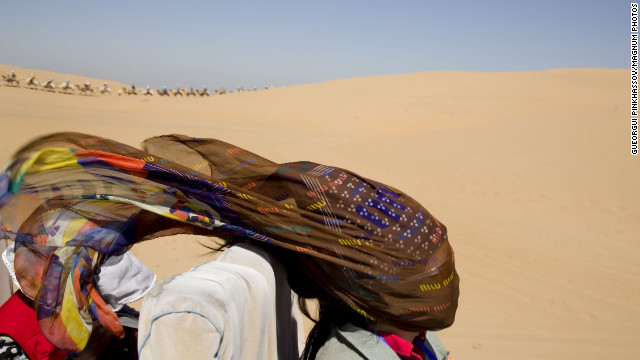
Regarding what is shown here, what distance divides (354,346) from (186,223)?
2.05ft

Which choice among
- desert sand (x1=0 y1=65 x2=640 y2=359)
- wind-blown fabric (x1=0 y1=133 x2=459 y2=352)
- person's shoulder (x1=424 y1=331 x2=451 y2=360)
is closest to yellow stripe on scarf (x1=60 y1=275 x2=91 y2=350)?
wind-blown fabric (x1=0 y1=133 x2=459 y2=352)

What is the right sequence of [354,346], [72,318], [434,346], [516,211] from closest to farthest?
[72,318], [354,346], [434,346], [516,211]

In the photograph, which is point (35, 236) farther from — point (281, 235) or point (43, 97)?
point (43, 97)

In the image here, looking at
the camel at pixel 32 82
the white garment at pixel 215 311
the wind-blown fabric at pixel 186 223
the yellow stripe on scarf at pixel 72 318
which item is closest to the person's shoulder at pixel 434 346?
the wind-blown fabric at pixel 186 223

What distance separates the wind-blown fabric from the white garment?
141 mm

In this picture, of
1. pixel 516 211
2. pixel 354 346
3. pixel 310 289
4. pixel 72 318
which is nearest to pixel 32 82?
pixel 516 211

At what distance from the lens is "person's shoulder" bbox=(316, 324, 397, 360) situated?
55.6 inches

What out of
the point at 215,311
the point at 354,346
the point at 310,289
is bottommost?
the point at 354,346

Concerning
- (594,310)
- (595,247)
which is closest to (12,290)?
(594,310)

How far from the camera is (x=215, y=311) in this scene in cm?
96

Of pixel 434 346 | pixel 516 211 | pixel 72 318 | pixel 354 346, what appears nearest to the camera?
pixel 72 318

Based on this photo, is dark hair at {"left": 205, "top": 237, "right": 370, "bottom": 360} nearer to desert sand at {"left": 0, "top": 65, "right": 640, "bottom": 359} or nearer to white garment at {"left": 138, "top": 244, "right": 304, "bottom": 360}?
white garment at {"left": 138, "top": 244, "right": 304, "bottom": 360}

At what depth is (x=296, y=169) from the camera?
1.45 meters

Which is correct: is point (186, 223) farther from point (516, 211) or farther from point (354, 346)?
point (516, 211)
